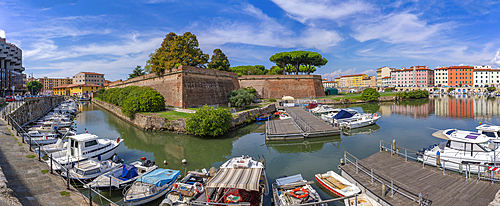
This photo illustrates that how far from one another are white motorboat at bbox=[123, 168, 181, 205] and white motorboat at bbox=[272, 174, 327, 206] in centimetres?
464

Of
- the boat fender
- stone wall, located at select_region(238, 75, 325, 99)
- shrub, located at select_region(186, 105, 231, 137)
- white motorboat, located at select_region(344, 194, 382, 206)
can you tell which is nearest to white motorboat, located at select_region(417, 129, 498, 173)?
white motorboat, located at select_region(344, 194, 382, 206)

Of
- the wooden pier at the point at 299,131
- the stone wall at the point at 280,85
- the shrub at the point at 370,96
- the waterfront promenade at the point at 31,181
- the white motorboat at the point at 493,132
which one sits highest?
the stone wall at the point at 280,85

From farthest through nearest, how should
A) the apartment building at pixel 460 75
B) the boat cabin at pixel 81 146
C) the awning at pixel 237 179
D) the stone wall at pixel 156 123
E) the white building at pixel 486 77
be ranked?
1. the apartment building at pixel 460 75
2. the white building at pixel 486 77
3. the stone wall at pixel 156 123
4. the boat cabin at pixel 81 146
5. the awning at pixel 237 179

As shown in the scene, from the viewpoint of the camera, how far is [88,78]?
101812 millimetres

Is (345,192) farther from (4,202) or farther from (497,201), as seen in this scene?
(4,202)

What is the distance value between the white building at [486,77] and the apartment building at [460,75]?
1708 mm

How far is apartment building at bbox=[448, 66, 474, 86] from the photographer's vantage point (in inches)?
3482

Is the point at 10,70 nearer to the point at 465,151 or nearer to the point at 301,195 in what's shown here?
the point at 301,195

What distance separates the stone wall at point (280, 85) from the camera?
168ft

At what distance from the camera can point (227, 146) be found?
17797 mm

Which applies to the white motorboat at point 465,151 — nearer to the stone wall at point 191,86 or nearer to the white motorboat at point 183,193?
the white motorboat at point 183,193

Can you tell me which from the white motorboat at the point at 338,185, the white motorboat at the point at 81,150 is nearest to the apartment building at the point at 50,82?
the white motorboat at the point at 81,150

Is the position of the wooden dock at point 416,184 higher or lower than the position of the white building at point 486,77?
lower

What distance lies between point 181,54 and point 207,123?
20.0m
